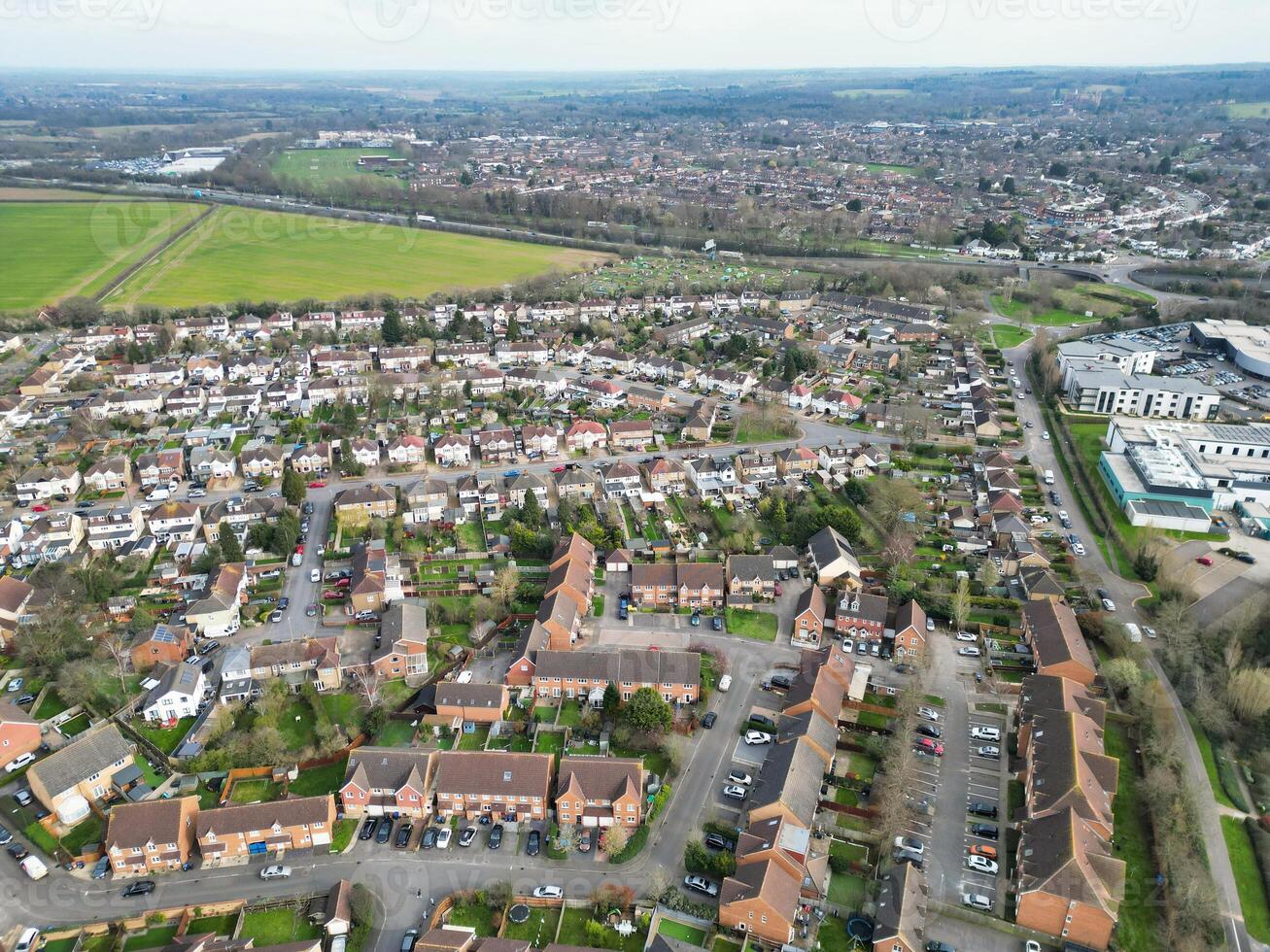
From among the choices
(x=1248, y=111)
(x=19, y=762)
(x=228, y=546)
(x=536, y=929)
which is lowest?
(x=536, y=929)

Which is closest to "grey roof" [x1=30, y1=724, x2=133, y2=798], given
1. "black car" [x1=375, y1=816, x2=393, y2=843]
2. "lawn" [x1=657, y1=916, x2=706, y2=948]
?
"black car" [x1=375, y1=816, x2=393, y2=843]

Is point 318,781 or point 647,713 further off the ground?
point 647,713

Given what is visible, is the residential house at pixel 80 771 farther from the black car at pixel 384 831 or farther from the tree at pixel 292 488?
the tree at pixel 292 488

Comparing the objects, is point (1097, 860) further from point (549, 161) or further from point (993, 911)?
point (549, 161)

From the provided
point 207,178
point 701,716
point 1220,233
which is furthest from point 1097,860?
point 207,178

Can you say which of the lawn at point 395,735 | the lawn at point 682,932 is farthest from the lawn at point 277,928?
the lawn at point 682,932

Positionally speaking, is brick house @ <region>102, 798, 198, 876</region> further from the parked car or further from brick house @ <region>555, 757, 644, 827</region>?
the parked car

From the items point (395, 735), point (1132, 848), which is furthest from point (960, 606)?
point (395, 735)

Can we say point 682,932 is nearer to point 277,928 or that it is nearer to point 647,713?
point 647,713
